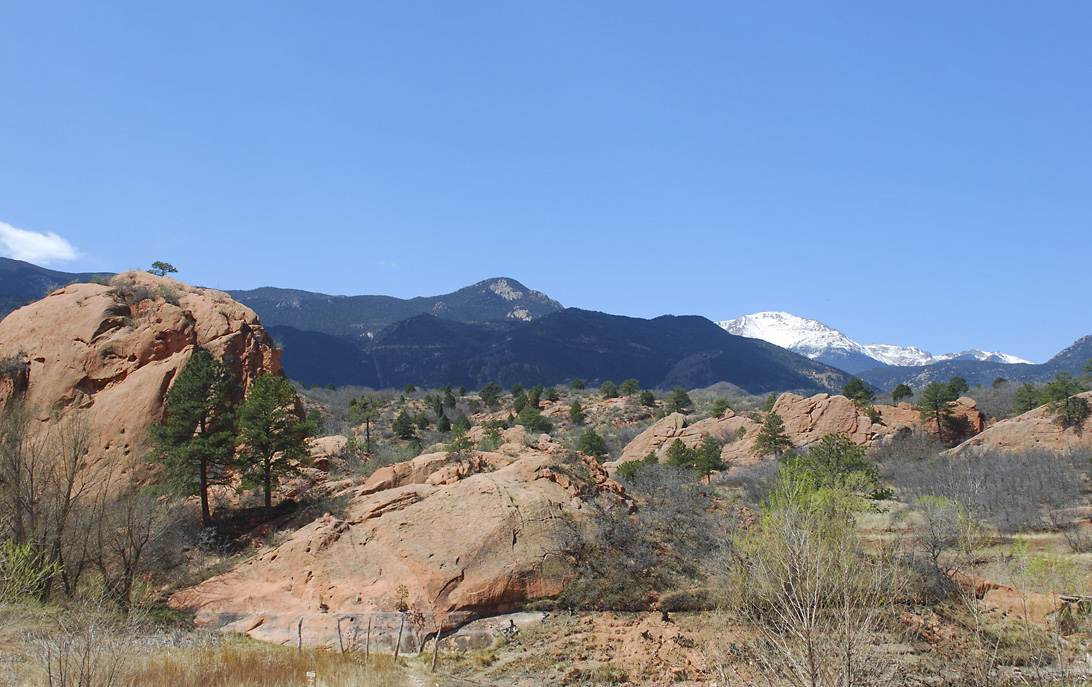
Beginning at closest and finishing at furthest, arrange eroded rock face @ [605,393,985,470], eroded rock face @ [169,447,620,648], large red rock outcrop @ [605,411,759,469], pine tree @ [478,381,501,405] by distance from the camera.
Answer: eroded rock face @ [169,447,620,648] → eroded rock face @ [605,393,985,470] → large red rock outcrop @ [605,411,759,469] → pine tree @ [478,381,501,405]

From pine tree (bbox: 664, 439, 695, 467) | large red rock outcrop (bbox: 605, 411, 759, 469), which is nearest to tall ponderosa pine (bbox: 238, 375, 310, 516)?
pine tree (bbox: 664, 439, 695, 467)

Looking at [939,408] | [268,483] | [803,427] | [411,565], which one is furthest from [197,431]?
[939,408]

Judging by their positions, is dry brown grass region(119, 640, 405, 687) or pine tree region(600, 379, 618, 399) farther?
pine tree region(600, 379, 618, 399)

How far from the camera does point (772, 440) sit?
1742 inches

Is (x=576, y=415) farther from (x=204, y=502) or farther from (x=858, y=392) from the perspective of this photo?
(x=204, y=502)

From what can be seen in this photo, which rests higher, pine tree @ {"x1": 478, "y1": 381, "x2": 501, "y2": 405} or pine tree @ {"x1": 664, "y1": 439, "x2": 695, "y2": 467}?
pine tree @ {"x1": 478, "y1": 381, "x2": 501, "y2": 405}

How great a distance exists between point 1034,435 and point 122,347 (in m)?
52.3

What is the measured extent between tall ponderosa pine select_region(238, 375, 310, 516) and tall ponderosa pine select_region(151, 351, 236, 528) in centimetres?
92

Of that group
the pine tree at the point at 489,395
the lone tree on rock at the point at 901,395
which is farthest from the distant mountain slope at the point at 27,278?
the lone tree on rock at the point at 901,395

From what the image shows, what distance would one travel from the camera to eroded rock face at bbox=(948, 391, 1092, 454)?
37.5 m

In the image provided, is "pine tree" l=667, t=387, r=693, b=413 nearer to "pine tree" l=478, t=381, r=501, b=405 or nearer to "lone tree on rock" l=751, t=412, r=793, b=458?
"lone tree on rock" l=751, t=412, r=793, b=458

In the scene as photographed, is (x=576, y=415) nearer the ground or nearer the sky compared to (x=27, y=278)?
nearer the ground

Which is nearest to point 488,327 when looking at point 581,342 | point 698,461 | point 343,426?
point 581,342

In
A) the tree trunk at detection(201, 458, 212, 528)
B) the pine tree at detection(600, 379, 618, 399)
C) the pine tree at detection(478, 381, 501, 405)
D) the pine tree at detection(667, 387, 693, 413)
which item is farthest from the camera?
the pine tree at detection(600, 379, 618, 399)
